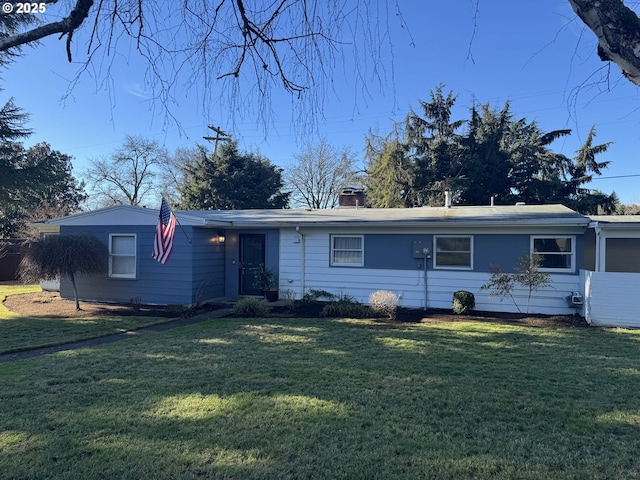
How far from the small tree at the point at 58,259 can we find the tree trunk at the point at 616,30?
40.5ft

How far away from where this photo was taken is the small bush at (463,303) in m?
10.7

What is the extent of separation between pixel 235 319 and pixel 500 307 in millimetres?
6803

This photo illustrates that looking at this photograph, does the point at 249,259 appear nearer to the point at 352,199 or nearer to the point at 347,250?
the point at 347,250

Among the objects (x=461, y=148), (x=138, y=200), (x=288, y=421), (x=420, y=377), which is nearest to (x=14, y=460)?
(x=288, y=421)

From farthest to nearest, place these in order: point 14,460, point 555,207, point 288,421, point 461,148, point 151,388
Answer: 1. point 461,148
2. point 555,207
3. point 151,388
4. point 288,421
5. point 14,460

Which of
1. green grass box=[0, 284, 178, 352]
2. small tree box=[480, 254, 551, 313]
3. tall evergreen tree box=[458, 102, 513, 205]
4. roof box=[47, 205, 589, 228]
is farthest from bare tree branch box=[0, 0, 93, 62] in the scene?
tall evergreen tree box=[458, 102, 513, 205]

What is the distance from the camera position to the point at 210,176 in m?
30.3

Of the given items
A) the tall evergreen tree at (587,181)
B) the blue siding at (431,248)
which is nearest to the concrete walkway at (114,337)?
the blue siding at (431,248)

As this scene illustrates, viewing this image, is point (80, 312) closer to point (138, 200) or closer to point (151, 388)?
point (151, 388)

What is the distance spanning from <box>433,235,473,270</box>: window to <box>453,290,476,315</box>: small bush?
0.87 meters

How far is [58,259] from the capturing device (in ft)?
36.9

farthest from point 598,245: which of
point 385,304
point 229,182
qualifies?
point 229,182

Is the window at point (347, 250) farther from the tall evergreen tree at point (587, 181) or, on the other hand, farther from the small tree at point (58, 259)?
the tall evergreen tree at point (587, 181)

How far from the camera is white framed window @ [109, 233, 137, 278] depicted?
12836 millimetres
